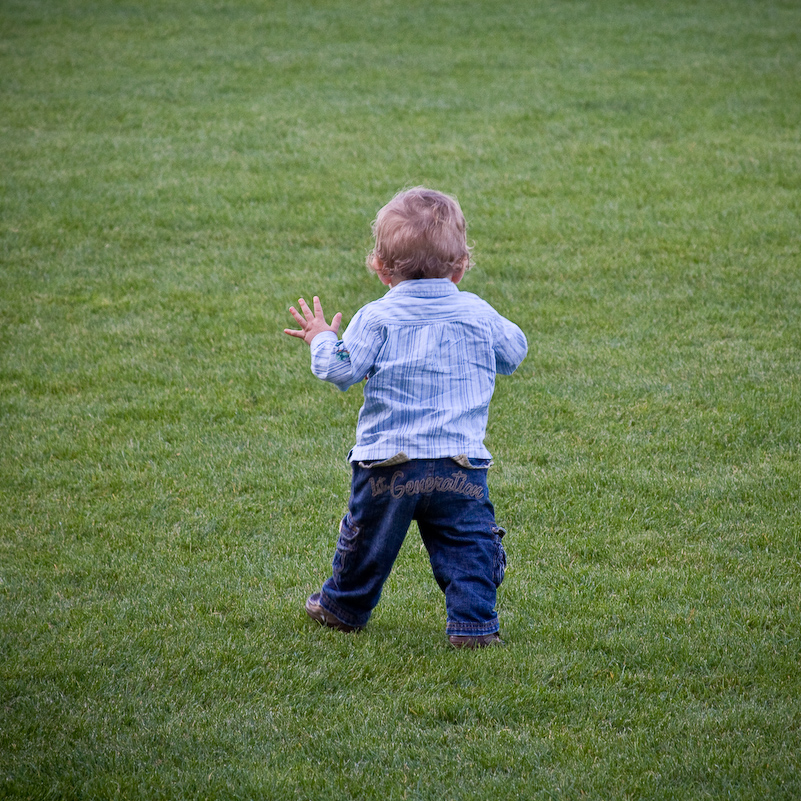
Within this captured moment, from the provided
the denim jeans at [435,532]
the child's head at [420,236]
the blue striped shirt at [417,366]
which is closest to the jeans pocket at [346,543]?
the denim jeans at [435,532]

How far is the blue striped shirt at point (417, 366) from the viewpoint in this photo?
3.29 m

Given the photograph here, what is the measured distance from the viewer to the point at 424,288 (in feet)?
11.0

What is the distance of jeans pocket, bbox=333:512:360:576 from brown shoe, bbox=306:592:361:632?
0.20 meters

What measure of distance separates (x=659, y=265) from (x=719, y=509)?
3.53m

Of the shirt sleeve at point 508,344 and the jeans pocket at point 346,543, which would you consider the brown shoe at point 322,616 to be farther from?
the shirt sleeve at point 508,344

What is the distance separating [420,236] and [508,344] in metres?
0.49

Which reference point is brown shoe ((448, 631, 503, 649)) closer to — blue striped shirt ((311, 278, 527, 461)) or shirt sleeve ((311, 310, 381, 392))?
blue striped shirt ((311, 278, 527, 461))

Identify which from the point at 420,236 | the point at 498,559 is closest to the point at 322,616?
the point at 498,559

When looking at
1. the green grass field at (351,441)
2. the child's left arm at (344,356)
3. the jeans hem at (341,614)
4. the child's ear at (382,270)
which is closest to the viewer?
the green grass field at (351,441)

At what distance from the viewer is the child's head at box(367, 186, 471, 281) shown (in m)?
3.30

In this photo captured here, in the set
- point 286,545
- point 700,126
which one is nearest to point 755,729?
point 286,545

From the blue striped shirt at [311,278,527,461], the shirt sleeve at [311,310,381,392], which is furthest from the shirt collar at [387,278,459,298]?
the shirt sleeve at [311,310,381,392]

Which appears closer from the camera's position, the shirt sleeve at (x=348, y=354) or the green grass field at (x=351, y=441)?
the green grass field at (x=351, y=441)

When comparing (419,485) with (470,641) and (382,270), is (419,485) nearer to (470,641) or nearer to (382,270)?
(470,641)
